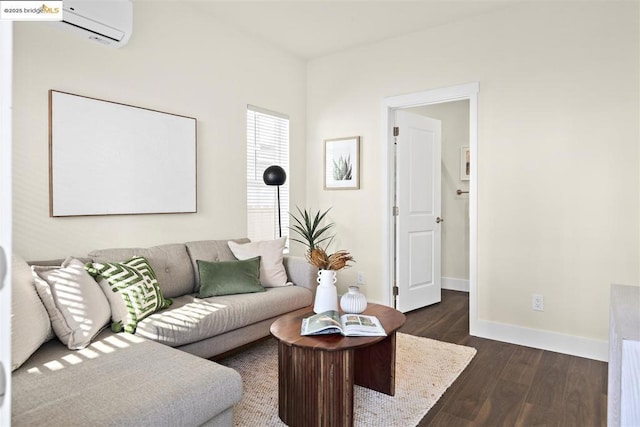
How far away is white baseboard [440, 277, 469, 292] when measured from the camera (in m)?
5.16

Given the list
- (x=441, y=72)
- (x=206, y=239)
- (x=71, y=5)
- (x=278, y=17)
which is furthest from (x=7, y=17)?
(x=441, y=72)

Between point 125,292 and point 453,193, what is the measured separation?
4.29 meters

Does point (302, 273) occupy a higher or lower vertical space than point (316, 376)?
higher

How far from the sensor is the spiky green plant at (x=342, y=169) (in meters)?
4.23

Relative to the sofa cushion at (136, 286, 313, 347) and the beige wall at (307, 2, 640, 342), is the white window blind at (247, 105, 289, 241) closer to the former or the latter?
the sofa cushion at (136, 286, 313, 347)

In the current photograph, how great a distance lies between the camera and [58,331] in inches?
74.6

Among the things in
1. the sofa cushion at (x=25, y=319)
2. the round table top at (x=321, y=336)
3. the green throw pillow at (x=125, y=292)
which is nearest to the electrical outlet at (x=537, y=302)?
the round table top at (x=321, y=336)

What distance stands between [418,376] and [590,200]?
1.85 meters

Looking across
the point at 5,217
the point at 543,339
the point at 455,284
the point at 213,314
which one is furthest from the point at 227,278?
the point at 455,284

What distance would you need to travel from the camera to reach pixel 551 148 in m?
3.08

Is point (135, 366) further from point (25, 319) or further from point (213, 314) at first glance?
point (213, 314)

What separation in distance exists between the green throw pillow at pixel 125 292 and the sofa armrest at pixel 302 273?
4.00 ft

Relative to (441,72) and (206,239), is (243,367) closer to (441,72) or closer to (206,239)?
(206,239)

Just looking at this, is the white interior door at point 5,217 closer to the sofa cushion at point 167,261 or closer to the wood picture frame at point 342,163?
the sofa cushion at point 167,261
